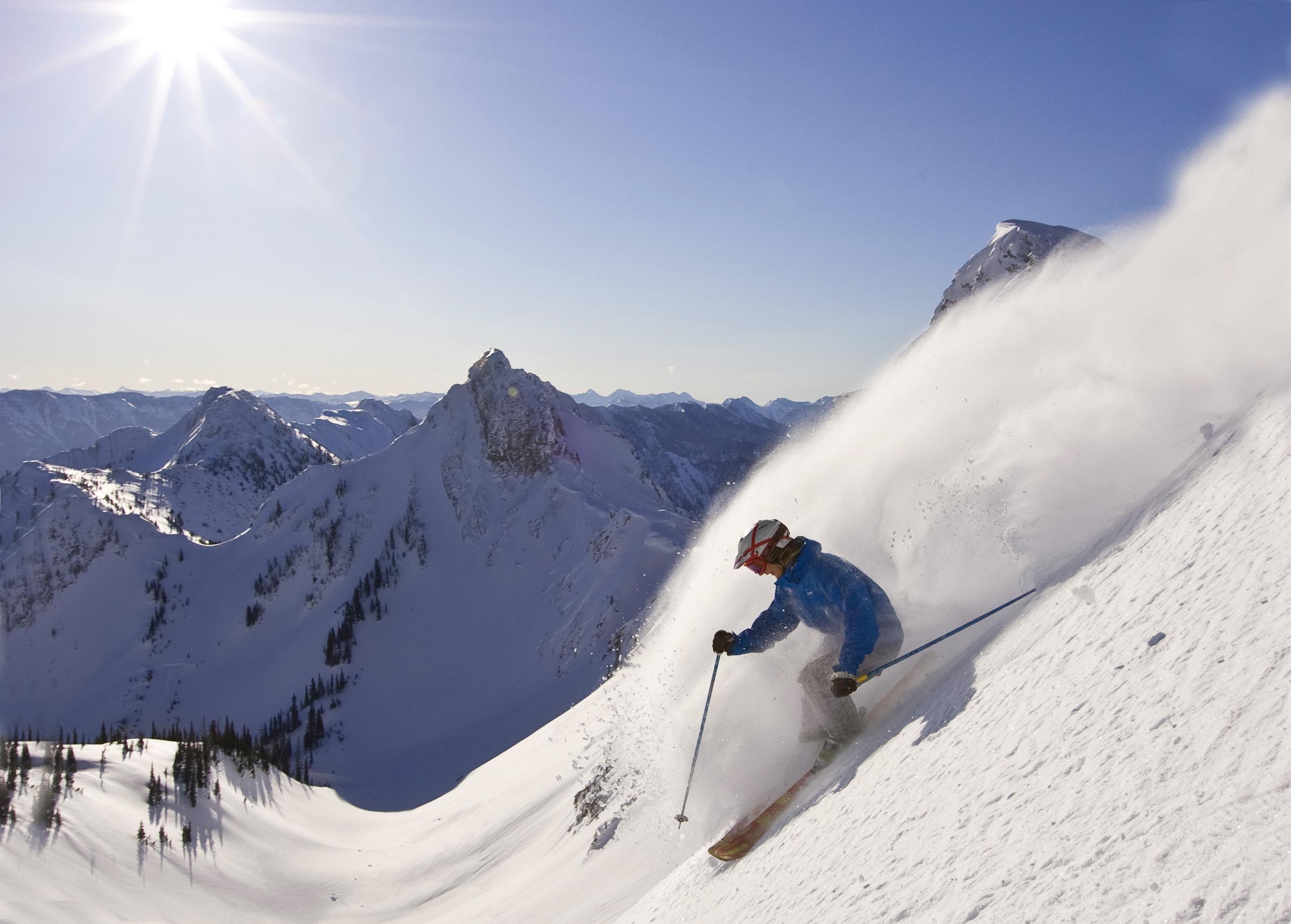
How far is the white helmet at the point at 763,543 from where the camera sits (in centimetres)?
745

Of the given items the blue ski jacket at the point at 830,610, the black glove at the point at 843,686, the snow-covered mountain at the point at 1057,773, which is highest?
the blue ski jacket at the point at 830,610

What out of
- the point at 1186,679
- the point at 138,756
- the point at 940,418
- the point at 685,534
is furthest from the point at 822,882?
the point at 685,534

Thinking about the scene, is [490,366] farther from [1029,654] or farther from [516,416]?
[1029,654]

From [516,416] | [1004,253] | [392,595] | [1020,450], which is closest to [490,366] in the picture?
[516,416]

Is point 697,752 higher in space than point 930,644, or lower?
higher

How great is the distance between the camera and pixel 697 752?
822 cm

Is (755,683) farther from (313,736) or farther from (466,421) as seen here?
(466,421)

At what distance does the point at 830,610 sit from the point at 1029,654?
7.07ft

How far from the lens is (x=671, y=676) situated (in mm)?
12398

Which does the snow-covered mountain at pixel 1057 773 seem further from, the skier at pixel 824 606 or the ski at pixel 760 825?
the skier at pixel 824 606

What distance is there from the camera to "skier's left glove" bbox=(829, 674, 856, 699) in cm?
659

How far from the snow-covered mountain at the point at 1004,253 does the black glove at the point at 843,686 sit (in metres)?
126

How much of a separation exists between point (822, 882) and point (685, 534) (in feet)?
326

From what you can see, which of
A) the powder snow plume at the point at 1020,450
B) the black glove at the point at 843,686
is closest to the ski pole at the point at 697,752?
A: the powder snow plume at the point at 1020,450
